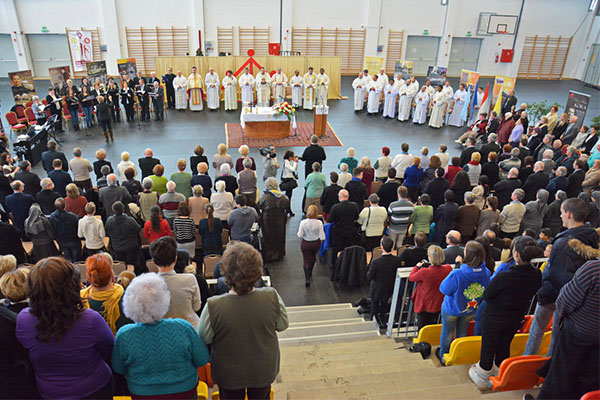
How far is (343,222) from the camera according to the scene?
661 cm

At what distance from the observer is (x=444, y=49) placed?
962 inches

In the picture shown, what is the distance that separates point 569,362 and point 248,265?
2383mm

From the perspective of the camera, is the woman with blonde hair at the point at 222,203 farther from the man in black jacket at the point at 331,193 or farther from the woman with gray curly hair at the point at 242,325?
the woman with gray curly hair at the point at 242,325

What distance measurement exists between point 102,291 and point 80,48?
21.6 m

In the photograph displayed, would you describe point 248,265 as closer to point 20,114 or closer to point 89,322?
point 89,322

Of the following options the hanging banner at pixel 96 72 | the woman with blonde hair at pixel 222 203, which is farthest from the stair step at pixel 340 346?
the hanging banner at pixel 96 72

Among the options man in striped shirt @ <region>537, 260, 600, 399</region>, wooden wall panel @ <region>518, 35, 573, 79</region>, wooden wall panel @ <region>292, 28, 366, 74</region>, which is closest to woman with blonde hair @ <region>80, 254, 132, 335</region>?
man in striped shirt @ <region>537, 260, 600, 399</region>

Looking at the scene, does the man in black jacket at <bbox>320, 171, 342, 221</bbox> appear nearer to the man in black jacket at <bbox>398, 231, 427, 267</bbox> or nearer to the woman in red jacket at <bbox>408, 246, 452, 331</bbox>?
the man in black jacket at <bbox>398, 231, 427, 267</bbox>

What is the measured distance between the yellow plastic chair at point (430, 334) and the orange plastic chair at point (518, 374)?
0.97m

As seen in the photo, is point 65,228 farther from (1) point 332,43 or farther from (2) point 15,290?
(1) point 332,43

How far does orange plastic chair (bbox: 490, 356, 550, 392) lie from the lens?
333cm


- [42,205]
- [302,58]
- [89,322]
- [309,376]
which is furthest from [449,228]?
[302,58]

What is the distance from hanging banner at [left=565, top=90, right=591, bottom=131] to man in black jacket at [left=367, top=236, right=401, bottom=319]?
9.26 m

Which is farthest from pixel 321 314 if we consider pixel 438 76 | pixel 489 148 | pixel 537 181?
pixel 438 76
